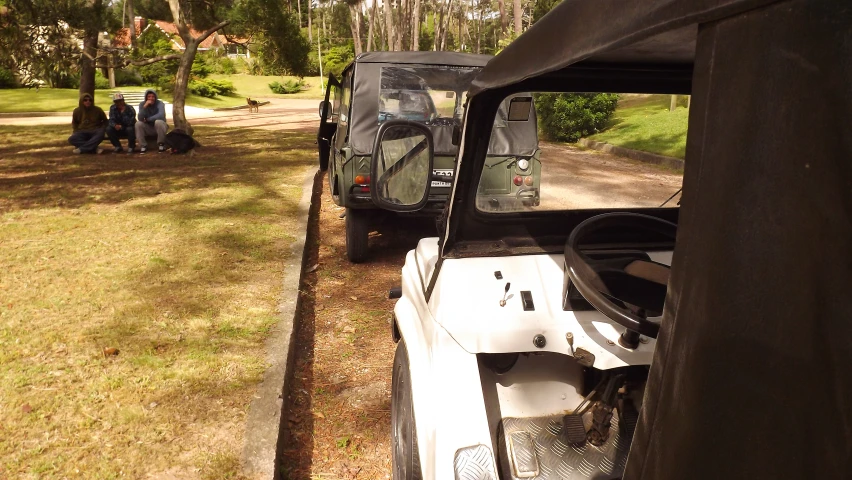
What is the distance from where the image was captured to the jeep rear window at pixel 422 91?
6.61 m

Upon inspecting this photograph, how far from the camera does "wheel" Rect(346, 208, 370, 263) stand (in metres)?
6.07

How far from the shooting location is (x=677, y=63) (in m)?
2.00

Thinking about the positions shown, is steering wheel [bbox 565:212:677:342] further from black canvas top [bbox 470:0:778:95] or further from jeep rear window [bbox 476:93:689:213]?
black canvas top [bbox 470:0:778:95]

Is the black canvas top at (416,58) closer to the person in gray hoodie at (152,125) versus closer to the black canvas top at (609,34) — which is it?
the black canvas top at (609,34)

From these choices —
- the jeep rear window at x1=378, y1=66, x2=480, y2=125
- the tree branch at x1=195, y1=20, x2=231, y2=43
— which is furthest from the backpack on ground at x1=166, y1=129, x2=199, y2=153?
the jeep rear window at x1=378, y1=66, x2=480, y2=125

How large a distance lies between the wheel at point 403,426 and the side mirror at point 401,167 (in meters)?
0.59

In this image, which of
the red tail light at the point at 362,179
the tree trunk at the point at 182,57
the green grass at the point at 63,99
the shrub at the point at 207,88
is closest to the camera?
the red tail light at the point at 362,179

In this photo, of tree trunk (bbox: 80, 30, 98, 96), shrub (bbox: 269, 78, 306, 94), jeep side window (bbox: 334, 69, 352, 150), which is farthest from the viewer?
shrub (bbox: 269, 78, 306, 94)

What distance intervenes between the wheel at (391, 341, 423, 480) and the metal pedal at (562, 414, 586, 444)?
50 centimetres

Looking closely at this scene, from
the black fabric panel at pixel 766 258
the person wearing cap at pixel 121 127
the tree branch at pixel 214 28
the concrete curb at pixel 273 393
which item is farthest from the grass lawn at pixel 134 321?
the tree branch at pixel 214 28

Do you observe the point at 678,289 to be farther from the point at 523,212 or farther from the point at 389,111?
the point at 389,111

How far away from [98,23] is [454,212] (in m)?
11.8

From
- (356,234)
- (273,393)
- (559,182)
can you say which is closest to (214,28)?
(356,234)

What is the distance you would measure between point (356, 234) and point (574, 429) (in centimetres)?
423
